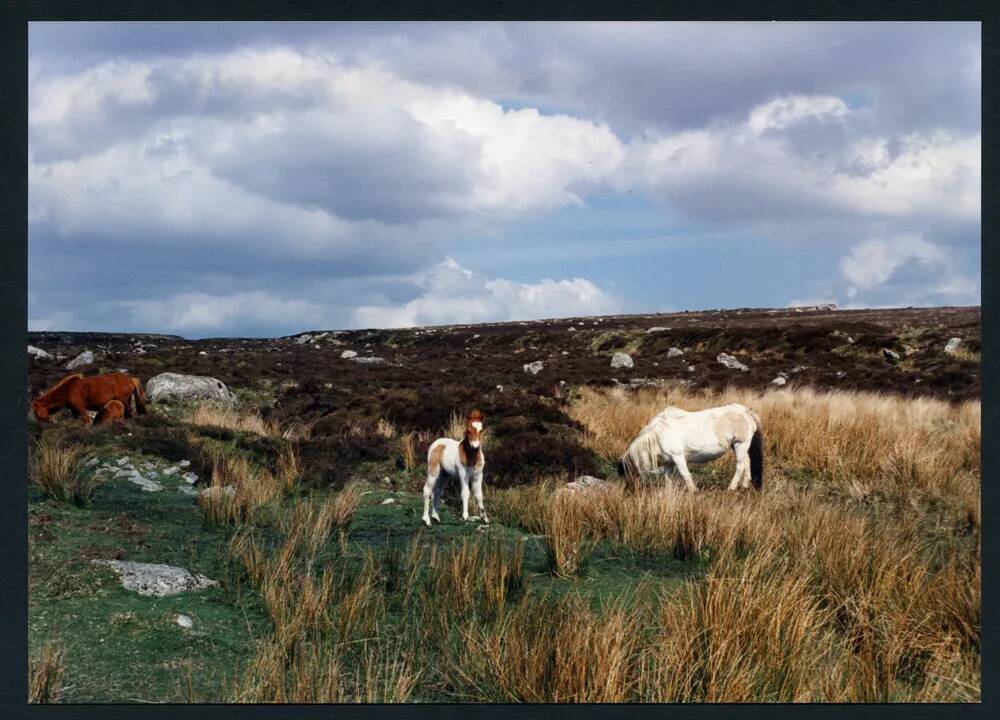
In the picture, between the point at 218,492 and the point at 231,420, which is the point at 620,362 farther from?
the point at 218,492

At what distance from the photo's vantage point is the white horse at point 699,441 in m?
8.41

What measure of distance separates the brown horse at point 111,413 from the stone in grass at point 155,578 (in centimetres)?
595

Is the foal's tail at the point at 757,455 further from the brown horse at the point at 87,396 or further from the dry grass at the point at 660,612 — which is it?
the brown horse at the point at 87,396

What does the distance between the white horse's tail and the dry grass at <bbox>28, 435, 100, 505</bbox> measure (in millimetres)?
7656

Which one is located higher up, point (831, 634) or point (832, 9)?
point (832, 9)

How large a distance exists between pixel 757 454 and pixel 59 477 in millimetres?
8033

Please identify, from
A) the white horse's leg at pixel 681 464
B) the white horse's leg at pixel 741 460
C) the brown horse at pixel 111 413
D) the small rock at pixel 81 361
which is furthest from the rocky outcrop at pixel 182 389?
the white horse's leg at pixel 741 460

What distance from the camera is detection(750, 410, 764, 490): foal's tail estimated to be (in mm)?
8688

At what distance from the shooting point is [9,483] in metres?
4.86

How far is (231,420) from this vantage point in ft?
43.8

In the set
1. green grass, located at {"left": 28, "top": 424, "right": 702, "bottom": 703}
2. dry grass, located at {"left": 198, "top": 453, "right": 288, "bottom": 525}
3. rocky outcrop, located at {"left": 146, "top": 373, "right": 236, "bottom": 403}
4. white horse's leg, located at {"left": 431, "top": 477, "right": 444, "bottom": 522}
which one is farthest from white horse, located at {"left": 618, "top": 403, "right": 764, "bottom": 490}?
rocky outcrop, located at {"left": 146, "top": 373, "right": 236, "bottom": 403}

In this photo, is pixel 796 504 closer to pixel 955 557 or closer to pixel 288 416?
pixel 955 557

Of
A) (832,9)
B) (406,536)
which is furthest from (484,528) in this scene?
(832,9)

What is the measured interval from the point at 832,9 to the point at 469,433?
4.69m
